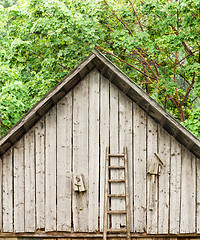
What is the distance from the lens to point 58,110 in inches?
250

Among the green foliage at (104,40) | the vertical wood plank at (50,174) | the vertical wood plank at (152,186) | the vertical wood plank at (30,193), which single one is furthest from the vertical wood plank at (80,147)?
the green foliage at (104,40)

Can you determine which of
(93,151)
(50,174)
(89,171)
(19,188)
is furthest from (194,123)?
(19,188)

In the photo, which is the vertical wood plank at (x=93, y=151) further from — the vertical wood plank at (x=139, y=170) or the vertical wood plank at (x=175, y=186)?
the vertical wood plank at (x=175, y=186)

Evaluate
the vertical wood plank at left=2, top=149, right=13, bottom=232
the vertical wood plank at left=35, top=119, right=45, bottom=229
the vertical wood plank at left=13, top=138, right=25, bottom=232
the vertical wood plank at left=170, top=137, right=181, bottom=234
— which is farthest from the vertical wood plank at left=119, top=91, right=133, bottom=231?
the vertical wood plank at left=2, top=149, right=13, bottom=232

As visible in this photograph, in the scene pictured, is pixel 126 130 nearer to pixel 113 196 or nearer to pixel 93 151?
pixel 93 151

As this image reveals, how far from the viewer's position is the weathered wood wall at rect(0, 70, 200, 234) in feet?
20.8

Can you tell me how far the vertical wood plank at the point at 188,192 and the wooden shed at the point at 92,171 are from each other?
2 cm

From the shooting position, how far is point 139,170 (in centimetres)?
639

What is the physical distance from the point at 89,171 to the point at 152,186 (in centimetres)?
139

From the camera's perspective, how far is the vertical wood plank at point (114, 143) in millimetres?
6352

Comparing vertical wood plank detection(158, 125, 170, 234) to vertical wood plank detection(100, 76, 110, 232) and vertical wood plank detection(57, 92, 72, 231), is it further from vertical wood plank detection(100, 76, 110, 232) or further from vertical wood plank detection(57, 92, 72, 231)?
vertical wood plank detection(57, 92, 72, 231)

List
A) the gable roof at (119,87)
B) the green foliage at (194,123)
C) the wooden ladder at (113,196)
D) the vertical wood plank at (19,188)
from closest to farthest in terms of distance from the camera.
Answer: the gable roof at (119,87) → the wooden ladder at (113,196) → the vertical wood plank at (19,188) → the green foliage at (194,123)

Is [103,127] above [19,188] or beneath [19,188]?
above

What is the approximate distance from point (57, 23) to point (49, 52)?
2191 mm
